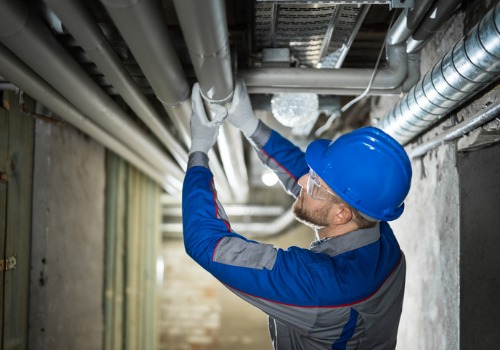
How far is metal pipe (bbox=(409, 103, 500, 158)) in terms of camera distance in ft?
3.59

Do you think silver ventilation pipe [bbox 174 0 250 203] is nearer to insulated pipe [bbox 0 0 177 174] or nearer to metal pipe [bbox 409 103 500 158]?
insulated pipe [bbox 0 0 177 174]

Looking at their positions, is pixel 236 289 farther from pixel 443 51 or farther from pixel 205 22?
pixel 443 51

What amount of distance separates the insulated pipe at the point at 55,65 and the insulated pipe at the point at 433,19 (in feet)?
3.12

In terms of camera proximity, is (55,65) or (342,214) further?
(342,214)

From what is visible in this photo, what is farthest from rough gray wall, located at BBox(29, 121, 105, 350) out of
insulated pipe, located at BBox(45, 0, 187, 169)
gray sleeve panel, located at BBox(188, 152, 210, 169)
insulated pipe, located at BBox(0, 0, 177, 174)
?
gray sleeve panel, located at BBox(188, 152, 210, 169)

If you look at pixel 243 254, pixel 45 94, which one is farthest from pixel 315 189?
pixel 45 94

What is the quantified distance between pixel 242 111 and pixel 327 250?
1.67 feet

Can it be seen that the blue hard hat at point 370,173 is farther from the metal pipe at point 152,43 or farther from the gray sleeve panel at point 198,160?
the metal pipe at point 152,43

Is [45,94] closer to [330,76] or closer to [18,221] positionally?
[18,221]

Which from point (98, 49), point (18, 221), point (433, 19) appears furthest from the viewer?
point (18, 221)

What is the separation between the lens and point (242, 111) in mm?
1479

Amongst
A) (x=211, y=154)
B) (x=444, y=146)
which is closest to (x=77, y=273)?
(x=211, y=154)

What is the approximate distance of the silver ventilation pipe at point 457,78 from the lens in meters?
0.98

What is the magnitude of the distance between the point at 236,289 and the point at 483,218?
72 cm
